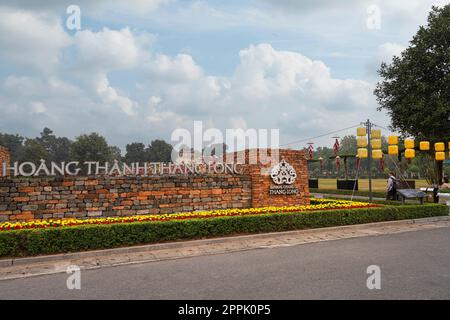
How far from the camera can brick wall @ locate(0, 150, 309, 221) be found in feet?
34.8

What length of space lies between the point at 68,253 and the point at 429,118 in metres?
27.2

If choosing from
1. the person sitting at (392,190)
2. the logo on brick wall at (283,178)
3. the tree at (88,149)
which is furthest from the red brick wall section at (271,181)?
the tree at (88,149)

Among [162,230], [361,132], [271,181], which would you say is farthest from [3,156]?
[361,132]

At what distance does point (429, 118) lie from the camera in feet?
86.6

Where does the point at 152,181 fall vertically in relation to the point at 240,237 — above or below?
above

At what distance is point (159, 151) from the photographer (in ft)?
331

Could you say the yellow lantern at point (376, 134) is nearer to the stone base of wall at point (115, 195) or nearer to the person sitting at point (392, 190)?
the person sitting at point (392, 190)

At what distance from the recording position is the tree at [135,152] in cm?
10259

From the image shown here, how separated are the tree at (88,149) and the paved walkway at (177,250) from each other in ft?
234

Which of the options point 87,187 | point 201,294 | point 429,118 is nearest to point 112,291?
point 201,294

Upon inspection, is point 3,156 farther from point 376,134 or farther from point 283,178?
point 376,134

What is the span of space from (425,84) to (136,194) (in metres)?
25.9
